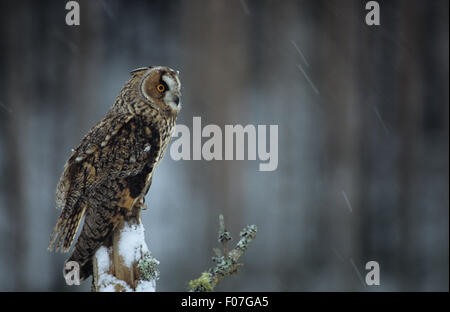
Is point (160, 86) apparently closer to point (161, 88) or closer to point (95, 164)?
point (161, 88)

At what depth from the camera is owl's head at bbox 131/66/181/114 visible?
1428mm

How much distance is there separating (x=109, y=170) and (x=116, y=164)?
0.03m

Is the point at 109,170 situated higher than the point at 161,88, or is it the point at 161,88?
the point at 161,88

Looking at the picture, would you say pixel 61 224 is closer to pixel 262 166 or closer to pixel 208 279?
pixel 208 279

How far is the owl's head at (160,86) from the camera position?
1428 mm

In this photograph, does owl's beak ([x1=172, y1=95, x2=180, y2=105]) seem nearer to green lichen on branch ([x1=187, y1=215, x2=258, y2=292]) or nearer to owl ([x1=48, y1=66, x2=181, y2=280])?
owl ([x1=48, y1=66, x2=181, y2=280])

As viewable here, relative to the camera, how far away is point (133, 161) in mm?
1425

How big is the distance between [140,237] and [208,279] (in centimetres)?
27

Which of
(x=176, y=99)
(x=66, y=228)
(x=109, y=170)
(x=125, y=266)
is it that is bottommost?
(x=125, y=266)

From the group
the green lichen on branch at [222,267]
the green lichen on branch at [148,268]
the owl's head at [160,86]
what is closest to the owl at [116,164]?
the owl's head at [160,86]

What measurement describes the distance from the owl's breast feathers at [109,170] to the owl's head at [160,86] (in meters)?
0.05

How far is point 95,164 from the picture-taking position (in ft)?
4.59

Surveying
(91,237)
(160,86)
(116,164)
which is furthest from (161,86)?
(91,237)

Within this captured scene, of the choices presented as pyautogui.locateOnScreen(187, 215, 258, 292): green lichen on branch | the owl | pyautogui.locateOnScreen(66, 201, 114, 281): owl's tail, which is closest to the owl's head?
the owl
